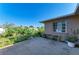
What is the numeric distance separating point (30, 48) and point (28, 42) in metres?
0.68

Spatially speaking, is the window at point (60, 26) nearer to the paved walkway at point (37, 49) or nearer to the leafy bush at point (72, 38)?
the leafy bush at point (72, 38)

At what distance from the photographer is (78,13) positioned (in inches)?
409

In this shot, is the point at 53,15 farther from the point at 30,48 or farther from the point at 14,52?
the point at 14,52

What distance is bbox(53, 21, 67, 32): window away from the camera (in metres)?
12.0

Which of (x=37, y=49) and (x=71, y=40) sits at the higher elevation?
(x=71, y=40)

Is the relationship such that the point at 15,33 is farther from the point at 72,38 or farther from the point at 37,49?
the point at 72,38

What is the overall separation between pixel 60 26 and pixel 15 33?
4199 mm

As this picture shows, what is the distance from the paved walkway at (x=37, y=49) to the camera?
8.53m

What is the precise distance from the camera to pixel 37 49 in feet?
29.5

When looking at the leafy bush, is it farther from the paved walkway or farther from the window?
the window

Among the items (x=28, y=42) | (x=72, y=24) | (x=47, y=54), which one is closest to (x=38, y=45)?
(x=28, y=42)

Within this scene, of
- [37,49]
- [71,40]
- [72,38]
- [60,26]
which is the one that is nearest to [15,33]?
[37,49]
